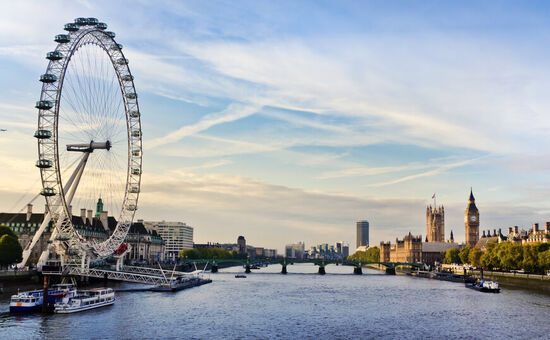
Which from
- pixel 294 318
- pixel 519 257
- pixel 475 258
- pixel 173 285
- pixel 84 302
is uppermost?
pixel 519 257

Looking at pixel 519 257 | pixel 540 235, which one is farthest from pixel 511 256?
pixel 540 235

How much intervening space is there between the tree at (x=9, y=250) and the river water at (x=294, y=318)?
1856 cm

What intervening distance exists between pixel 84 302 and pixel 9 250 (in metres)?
30.1

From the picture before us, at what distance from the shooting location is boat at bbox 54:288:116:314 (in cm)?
7019

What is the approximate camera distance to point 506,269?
15500 cm

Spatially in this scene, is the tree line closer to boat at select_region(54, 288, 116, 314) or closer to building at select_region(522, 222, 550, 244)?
building at select_region(522, 222, 550, 244)

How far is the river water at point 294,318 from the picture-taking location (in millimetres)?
60028

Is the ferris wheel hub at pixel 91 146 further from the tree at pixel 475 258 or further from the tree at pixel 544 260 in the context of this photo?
the tree at pixel 475 258

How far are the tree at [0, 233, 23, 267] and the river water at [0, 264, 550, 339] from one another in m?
18.6

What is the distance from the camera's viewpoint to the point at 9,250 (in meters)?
97.3

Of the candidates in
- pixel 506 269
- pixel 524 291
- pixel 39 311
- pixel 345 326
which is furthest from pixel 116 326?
pixel 506 269

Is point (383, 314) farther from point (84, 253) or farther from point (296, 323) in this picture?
point (84, 253)

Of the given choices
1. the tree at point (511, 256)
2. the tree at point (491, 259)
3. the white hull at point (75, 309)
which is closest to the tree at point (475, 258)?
the tree at point (491, 259)

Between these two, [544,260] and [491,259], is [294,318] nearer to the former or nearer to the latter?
[544,260]
